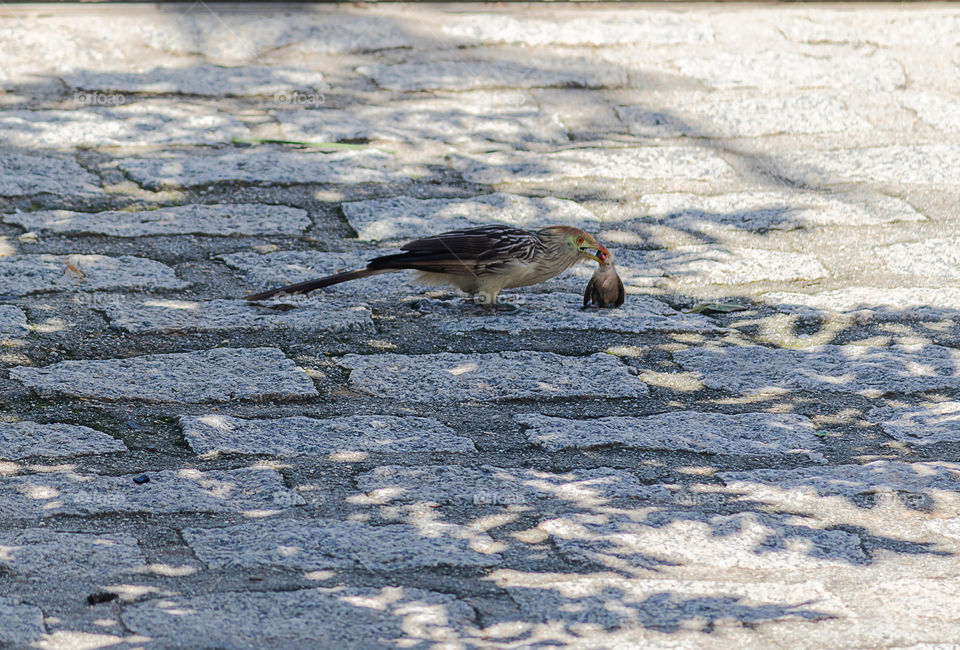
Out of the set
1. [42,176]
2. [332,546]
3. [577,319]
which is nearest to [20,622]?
[332,546]

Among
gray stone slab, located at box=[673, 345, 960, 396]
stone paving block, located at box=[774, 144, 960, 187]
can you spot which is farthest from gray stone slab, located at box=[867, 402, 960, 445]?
stone paving block, located at box=[774, 144, 960, 187]

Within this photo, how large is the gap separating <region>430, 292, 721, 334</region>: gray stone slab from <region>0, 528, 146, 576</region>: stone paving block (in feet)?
7.01

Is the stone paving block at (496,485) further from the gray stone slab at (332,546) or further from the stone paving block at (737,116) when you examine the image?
the stone paving block at (737,116)

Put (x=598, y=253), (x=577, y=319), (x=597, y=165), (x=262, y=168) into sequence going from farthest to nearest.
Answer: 1. (x=597, y=165)
2. (x=262, y=168)
3. (x=577, y=319)
4. (x=598, y=253)

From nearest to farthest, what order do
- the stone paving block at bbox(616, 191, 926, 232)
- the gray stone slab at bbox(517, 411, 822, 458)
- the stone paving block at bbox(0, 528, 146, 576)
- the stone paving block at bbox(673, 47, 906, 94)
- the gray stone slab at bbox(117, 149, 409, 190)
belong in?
the stone paving block at bbox(0, 528, 146, 576) < the gray stone slab at bbox(517, 411, 822, 458) < the stone paving block at bbox(616, 191, 926, 232) < the gray stone slab at bbox(117, 149, 409, 190) < the stone paving block at bbox(673, 47, 906, 94)

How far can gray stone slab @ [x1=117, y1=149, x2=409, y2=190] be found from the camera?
657cm

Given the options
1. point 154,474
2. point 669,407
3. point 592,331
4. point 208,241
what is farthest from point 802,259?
point 154,474

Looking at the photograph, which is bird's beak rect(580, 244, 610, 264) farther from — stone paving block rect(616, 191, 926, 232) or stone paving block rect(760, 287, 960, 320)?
stone paving block rect(616, 191, 926, 232)

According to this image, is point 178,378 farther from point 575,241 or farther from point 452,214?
point 452,214

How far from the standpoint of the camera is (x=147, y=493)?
12.2 feet

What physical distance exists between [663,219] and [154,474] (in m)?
3.47

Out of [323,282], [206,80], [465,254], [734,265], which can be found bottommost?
[734,265]

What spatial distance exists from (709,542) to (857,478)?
75cm

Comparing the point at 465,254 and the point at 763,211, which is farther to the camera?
the point at 763,211
